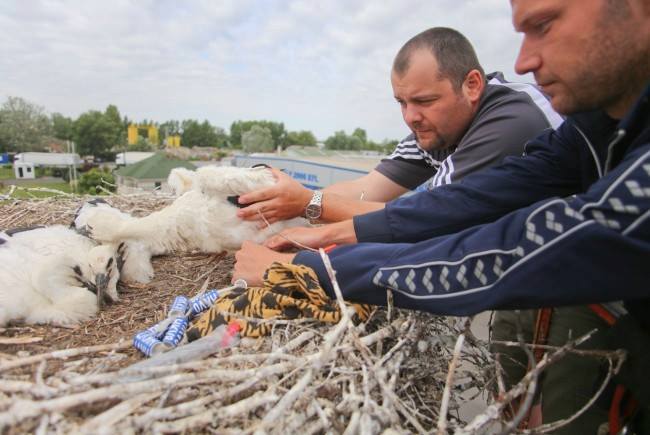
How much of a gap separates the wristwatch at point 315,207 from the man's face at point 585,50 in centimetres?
122

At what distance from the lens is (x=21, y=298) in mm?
1663

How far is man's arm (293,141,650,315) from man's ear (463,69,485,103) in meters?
1.35

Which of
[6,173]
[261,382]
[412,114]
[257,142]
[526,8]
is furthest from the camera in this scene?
[257,142]

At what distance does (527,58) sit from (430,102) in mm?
977

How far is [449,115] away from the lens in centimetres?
234

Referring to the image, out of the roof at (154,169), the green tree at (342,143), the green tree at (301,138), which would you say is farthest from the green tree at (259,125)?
the roof at (154,169)

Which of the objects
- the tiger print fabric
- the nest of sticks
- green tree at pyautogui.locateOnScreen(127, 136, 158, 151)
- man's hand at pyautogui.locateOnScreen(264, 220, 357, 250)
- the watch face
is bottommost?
the nest of sticks

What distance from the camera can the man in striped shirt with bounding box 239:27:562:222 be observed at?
2.14 m

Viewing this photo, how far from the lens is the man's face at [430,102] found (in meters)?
2.26

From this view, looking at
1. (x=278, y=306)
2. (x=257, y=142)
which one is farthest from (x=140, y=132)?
(x=278, y=306)

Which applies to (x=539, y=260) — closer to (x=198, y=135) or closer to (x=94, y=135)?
(x=94, y=135)

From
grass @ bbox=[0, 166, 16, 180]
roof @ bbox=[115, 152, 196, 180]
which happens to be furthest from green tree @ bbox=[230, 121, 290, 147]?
roof @ bbox=[115, 152, 196, 180]

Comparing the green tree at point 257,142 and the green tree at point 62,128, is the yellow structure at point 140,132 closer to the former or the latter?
the green tree at point 62,128

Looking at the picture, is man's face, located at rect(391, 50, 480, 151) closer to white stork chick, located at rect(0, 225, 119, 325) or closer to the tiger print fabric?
the tiger print fabric
